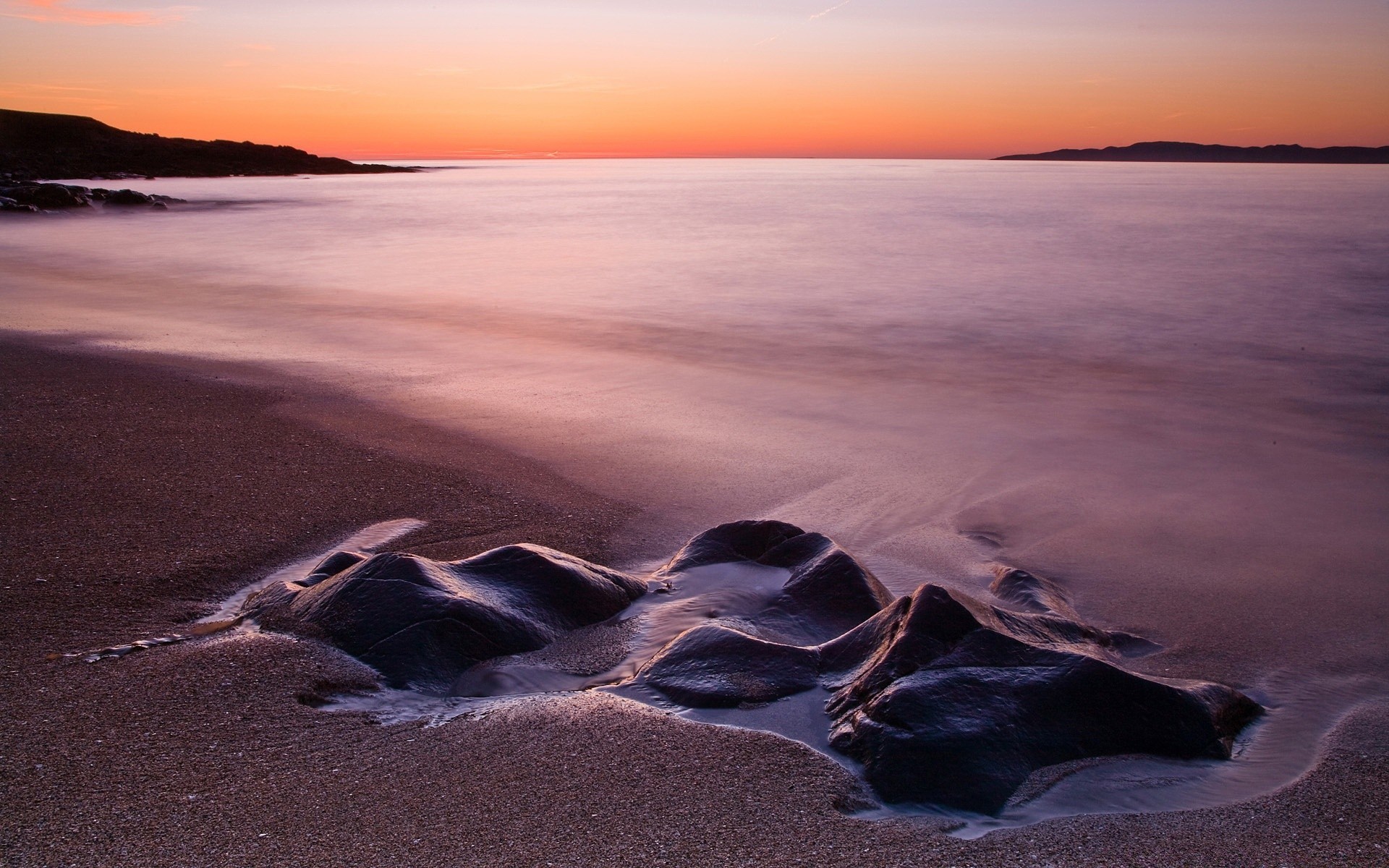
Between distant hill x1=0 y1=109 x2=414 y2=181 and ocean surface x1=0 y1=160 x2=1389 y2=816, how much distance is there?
147ft

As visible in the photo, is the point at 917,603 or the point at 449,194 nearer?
the point at 917,603

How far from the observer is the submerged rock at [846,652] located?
2496 mm

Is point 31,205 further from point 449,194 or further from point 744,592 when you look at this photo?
point 744,592

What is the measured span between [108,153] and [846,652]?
79065 mm

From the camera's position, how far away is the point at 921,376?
8.71 metres

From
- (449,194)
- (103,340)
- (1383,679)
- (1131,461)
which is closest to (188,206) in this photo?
(449,194)

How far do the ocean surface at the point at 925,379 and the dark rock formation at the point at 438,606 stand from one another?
79 cm

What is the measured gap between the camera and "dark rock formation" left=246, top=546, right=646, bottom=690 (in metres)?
2.97

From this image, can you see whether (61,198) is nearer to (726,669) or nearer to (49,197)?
(49,197)

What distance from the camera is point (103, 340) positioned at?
8.89m

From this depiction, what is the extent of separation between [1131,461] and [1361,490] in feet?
3.94

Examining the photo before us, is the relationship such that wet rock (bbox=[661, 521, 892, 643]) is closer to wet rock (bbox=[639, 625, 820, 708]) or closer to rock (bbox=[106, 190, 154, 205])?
wet rock (bbox=[639, 625, 820, 708])

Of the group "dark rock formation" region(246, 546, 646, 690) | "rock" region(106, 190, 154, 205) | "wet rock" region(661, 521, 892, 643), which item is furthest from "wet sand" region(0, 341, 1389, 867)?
"rock" region(106, 190, 154, 205)

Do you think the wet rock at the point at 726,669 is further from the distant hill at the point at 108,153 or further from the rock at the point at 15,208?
the distant hill at the point at 108,153
